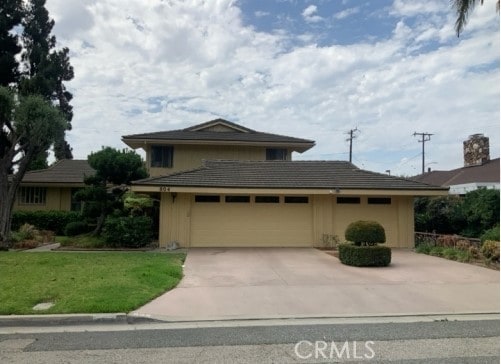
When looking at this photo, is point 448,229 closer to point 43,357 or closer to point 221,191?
point 221,191

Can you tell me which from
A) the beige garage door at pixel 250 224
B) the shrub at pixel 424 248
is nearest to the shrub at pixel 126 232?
the beige garage door at pixel 250 224

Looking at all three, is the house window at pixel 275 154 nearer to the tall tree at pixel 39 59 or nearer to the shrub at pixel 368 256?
the tall tree at pixel 39 59

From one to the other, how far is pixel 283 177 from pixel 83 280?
11145 millimetres

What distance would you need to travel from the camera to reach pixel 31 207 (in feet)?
87.3

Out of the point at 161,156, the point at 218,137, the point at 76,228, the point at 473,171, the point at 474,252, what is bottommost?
the point at 474,252

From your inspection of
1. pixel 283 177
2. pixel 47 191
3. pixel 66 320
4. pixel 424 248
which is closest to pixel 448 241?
→ pixel 424 248

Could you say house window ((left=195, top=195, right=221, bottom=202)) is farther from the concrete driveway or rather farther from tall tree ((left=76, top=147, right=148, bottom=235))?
the concrete driveway

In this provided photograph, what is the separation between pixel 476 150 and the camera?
36.4m

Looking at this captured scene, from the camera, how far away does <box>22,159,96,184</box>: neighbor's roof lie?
26484mm

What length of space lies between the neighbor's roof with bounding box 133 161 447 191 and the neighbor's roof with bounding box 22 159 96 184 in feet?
35.0

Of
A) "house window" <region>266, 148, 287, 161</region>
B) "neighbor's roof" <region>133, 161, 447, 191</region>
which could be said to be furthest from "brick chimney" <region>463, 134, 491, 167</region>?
"neighbor's roof" <region>133, 161, 447, 191</region>

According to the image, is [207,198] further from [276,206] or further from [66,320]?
[66,320]

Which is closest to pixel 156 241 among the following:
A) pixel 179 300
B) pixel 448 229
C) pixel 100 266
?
pixel 100 266

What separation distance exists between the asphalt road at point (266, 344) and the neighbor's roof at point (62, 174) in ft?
70.5
